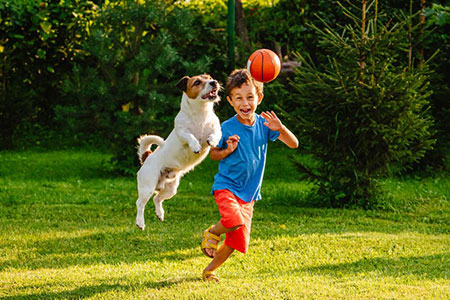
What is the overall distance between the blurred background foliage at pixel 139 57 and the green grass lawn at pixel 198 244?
95 cm

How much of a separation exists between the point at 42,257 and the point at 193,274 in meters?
1.84

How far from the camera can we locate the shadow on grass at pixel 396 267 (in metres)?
6.19

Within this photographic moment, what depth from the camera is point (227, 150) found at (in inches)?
193

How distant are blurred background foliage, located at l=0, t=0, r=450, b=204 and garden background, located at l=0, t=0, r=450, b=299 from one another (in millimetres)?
40

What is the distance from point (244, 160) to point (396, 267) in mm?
2314

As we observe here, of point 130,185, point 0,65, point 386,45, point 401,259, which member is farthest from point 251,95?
point 0,65

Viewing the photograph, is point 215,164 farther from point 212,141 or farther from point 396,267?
point 212,141

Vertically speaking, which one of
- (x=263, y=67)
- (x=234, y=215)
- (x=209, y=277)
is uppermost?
(x=263, y=67)

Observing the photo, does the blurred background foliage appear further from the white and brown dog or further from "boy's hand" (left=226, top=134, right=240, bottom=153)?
the white and brown dog

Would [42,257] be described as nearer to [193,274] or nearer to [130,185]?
[193,274]

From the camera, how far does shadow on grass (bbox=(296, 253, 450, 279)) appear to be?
6.19 meters

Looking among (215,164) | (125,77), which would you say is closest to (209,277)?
(125,77)

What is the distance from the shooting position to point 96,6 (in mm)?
13922

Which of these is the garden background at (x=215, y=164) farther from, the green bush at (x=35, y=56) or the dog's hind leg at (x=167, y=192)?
the dog's hind leg at (x=167, y=192)
